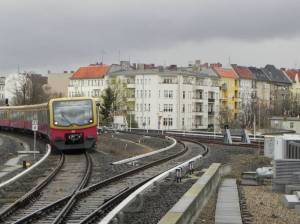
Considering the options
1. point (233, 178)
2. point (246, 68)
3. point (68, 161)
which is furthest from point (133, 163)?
point (246, 68)

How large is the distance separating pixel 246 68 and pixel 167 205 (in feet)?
478

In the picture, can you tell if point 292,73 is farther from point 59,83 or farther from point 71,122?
point 71,122

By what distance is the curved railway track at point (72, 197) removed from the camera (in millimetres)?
12758

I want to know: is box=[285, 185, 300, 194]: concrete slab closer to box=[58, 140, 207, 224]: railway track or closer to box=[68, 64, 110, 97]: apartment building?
box=[58, 140, 207, 224]: railway track

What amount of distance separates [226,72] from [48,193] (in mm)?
129691

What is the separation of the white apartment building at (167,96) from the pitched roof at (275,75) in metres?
42.8

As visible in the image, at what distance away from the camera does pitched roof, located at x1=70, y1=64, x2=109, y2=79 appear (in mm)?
136875

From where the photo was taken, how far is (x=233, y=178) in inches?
870

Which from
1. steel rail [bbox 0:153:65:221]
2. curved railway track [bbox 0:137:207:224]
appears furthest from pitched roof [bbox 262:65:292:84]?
steel rail [bbox 0:153:65:221]

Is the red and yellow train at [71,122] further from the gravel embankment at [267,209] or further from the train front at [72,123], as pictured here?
the gravel embankment at [267,209]

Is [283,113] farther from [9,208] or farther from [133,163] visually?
[9,208]

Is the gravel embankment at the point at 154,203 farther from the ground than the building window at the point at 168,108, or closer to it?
closer to it

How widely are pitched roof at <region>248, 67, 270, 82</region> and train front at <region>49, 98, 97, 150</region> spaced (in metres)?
127

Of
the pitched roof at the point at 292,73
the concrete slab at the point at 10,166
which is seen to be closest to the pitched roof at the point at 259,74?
the pitched roof at the point at 292,73
